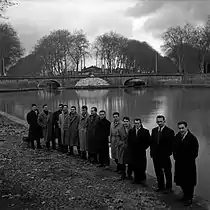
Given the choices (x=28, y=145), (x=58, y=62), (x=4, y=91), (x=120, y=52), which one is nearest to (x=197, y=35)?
(x=120, y=52)

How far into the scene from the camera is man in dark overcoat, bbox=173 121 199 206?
247 inches

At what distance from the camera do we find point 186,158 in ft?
20.8

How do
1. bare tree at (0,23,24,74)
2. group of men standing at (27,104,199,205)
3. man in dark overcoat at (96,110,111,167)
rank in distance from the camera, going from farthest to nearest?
bare tree at (0,23,24,74) < man in dark overcoat at (96,110,111,167) < group of men standing at (27,104,199,205)

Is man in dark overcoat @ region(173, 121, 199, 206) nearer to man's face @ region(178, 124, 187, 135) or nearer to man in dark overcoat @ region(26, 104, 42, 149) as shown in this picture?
man's face @ region(178, 124, 187, 135)

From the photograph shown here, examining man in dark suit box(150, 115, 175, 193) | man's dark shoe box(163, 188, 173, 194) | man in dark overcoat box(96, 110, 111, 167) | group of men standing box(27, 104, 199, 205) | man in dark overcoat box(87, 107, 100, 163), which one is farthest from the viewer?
man in dark overcoat box(87, 107, 100, 163)

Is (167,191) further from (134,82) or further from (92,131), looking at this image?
(134,82)

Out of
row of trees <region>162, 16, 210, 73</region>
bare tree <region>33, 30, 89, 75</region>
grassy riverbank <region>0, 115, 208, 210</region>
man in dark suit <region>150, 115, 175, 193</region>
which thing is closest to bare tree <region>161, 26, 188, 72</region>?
row of trees <region>162, 16, 210, 73</region>

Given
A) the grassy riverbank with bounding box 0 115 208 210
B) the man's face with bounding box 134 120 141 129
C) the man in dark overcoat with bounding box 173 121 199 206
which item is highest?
the man's face with bounding box 134 120 141 129

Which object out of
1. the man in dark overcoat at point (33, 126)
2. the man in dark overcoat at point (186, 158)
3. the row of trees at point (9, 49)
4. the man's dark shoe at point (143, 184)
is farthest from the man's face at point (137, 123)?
the row of trees at point (9, 49)

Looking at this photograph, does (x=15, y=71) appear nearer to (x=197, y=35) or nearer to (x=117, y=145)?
(x=197, y=35)

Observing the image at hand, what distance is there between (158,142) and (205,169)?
371cm

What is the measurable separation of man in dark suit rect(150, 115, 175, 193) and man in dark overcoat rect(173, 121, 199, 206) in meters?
0.35

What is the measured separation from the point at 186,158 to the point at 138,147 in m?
1.30

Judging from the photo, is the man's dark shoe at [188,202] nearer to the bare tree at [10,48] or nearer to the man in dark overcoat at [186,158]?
the man in dark overcoat at [186,158]
